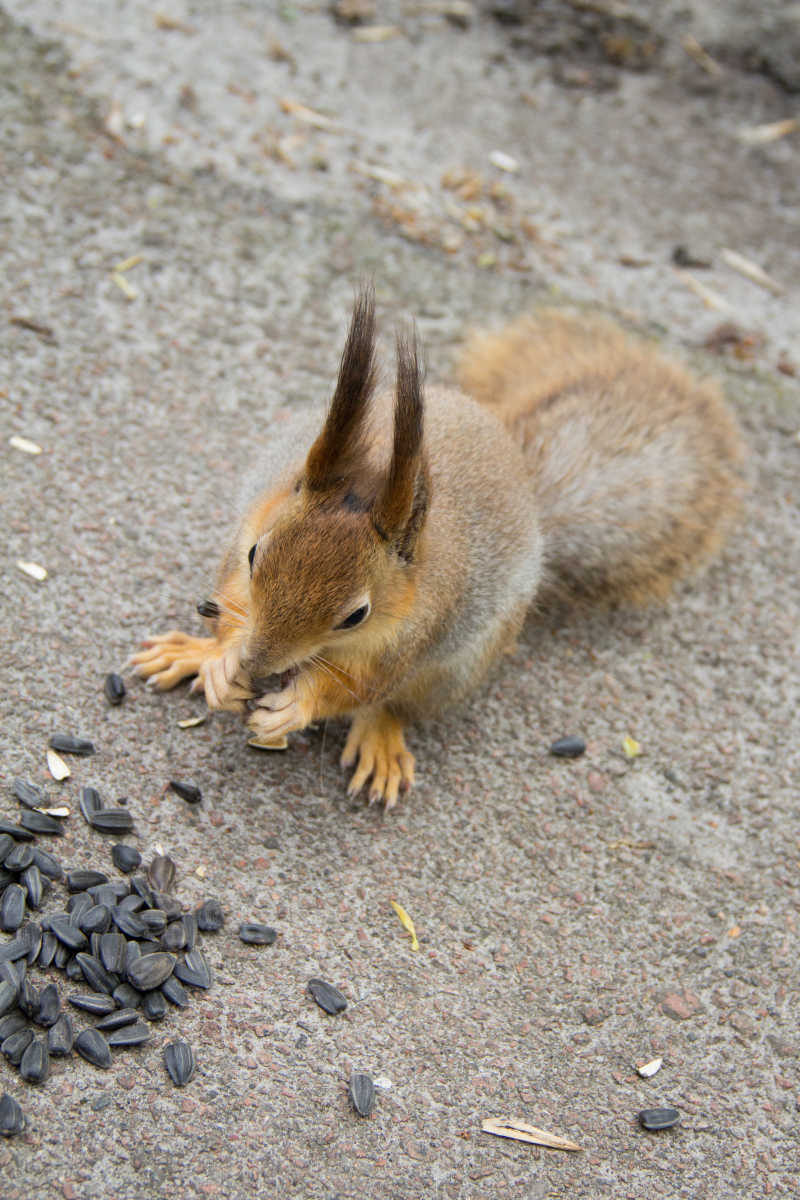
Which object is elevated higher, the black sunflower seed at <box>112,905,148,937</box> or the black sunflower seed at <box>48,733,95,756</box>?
the black sunflower seed at <box>48,733,95,756</box>

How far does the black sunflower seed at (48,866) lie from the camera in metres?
1.60

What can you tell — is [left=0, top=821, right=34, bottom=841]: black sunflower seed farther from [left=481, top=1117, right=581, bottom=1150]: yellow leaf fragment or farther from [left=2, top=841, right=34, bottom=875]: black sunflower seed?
[left=481, top=1117, right=581, bottom=1150]: yellow leaf fragment

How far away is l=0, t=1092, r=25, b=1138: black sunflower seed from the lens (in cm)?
132

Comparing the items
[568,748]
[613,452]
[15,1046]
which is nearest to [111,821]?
[15,1046]

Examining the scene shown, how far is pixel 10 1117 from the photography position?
1.33m

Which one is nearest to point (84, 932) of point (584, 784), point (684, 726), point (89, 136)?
point (584, 784)

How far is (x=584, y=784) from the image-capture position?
208cm

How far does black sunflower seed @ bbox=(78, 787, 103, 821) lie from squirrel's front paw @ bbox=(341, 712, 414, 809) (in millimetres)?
434

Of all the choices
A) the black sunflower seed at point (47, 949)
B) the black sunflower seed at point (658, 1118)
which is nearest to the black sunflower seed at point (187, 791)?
the black sunflower seed at point (47, 949)

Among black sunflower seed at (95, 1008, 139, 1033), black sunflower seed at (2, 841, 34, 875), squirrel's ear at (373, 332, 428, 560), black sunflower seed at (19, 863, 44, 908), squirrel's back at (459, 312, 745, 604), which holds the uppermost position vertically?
squirrel's ear at (373, 332, 428, 560)

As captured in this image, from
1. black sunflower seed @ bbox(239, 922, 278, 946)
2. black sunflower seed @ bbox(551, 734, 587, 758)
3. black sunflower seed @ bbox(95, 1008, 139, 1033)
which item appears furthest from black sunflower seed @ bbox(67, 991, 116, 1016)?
black sunflower seed @ bbox(551, 734, 587, 758)

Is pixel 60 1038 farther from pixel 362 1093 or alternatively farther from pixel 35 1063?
pixel 362 1093

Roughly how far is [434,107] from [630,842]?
2.35m

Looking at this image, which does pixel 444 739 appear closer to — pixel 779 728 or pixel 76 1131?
pixel 779 728
